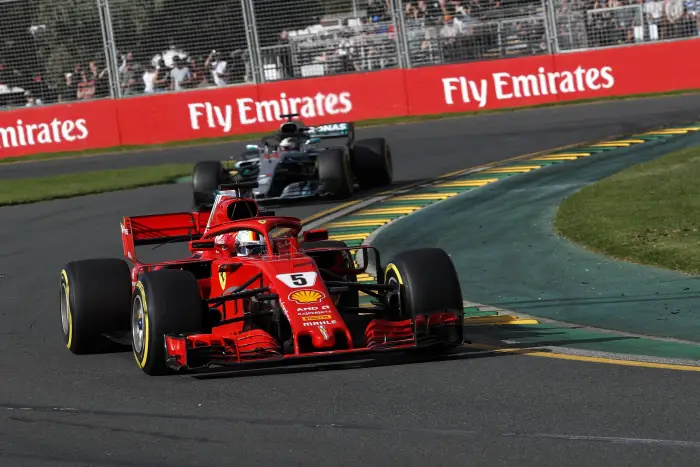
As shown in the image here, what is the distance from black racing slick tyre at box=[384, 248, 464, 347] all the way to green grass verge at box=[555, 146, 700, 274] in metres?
3.48

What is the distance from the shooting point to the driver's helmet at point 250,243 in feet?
34.2

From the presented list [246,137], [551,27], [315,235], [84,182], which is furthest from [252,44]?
[315,235]

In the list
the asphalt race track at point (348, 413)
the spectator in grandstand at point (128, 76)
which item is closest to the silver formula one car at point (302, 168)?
the asphalt race track at point (348, 413)

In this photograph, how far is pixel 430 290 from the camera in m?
9.60

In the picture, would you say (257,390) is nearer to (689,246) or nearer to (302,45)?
(689,246)

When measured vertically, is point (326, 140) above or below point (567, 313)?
above

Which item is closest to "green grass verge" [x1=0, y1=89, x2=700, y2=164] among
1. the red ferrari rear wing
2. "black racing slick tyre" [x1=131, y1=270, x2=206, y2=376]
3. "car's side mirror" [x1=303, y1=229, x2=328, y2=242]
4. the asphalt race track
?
the red ferrari rear wing

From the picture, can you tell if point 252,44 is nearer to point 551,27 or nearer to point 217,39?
point 217,39

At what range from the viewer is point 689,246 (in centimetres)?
1325

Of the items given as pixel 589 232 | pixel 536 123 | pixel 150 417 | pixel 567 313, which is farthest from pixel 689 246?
pixel 536 123

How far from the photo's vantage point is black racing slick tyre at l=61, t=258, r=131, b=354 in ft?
34.0

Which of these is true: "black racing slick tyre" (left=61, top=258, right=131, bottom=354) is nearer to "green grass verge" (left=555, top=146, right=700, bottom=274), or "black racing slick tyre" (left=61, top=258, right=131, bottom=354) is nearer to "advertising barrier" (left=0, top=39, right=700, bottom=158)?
"green grass verge" (left=555, top=146, right=700, bottom=274)

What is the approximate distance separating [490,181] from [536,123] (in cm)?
646

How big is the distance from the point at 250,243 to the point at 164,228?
1.86 m
